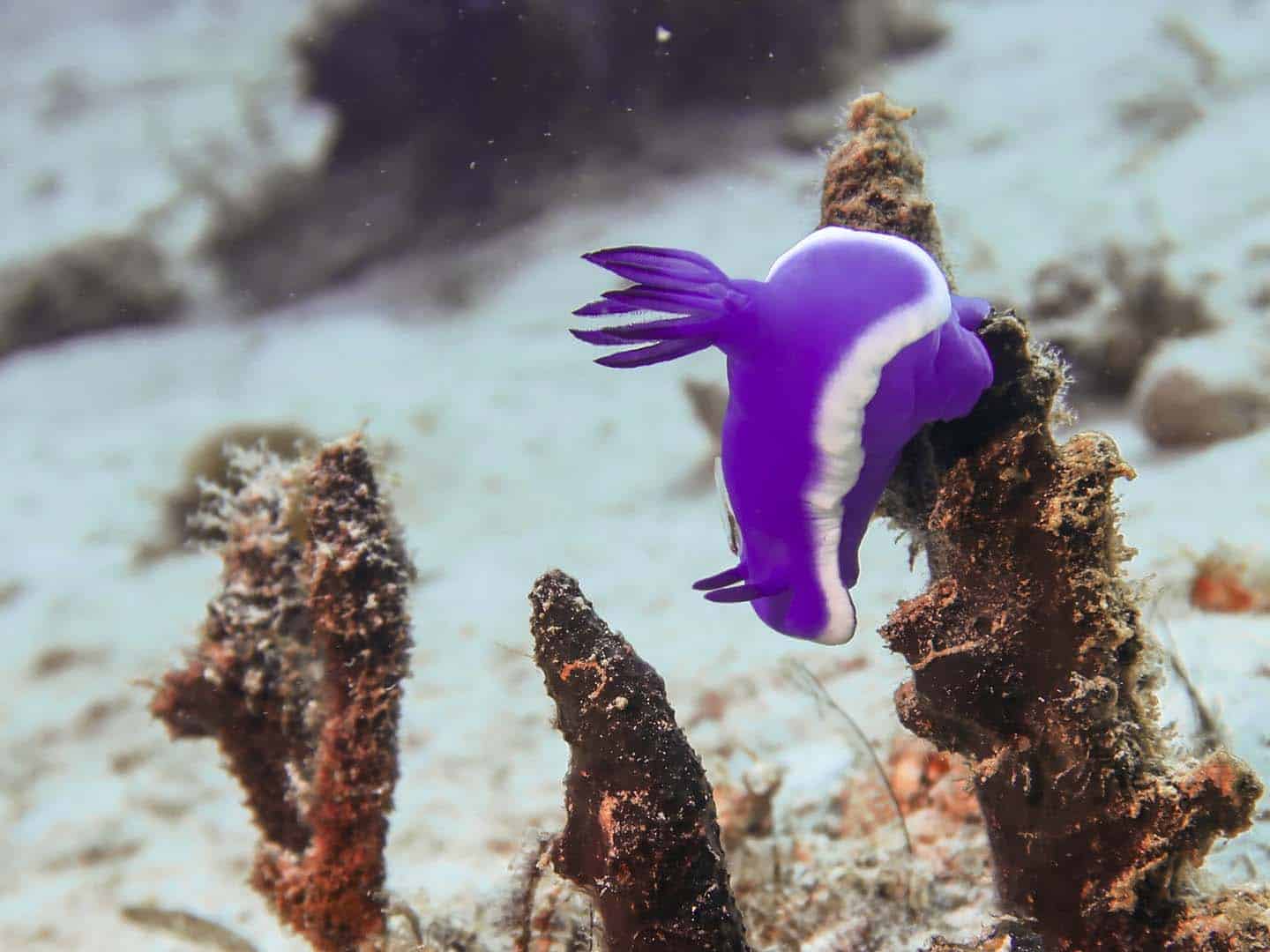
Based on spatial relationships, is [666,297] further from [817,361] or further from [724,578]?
[724,578]

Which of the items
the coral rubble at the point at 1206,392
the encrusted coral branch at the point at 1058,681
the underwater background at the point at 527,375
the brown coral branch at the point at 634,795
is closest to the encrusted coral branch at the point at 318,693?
the underwater background at the point at 527,375

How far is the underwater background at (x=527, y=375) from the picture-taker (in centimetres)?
223

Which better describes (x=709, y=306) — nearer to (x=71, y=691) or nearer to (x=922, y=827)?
(x=922, y=827)

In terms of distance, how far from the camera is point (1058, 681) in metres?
1.25

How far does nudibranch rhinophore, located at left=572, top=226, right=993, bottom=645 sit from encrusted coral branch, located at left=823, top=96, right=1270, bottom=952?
11 cm

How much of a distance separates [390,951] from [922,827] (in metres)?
1.28

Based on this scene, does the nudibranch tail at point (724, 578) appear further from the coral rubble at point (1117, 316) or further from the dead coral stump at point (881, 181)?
the coral rubble at point (1117, 316)

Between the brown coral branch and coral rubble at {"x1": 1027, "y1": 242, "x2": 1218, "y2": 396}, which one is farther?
coral rubble at {"x1": 1027, "y1": 242, "x2": 1218, "y2": 396}

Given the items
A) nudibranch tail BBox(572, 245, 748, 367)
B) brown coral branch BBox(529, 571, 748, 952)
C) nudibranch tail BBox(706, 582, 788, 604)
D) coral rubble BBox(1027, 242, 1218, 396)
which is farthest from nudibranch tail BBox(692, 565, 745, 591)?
coral rubble BBox(1027, 242, 1218, 396)

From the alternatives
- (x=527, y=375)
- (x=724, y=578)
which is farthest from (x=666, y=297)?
(x=527, y=375)

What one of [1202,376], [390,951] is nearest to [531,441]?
[1202,376]

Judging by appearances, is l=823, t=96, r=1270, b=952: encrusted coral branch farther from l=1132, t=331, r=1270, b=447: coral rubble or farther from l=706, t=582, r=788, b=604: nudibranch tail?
l=1132, t=331, r=1270, b=447: coral rubble

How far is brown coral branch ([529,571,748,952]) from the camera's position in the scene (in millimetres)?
1171

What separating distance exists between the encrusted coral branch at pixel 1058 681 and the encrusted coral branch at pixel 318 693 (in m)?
1.02
